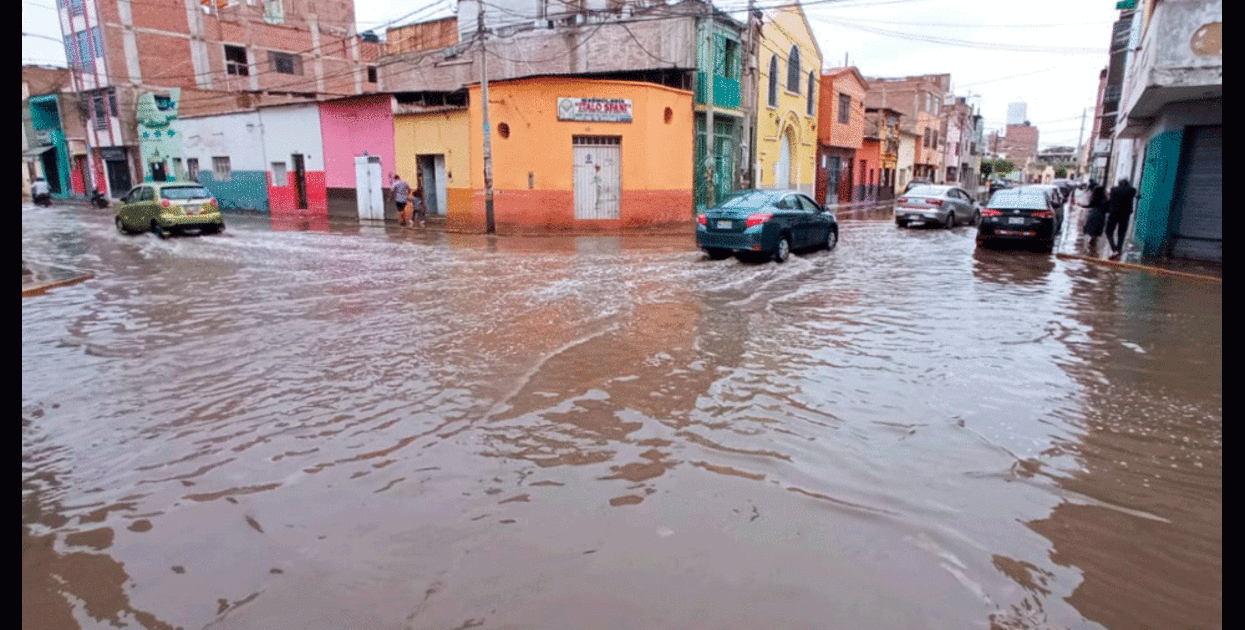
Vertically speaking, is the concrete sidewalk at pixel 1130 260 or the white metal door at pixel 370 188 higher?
the white metal door at pixel 370 188

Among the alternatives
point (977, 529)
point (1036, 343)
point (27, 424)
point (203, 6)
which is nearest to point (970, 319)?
point (1036, 343)

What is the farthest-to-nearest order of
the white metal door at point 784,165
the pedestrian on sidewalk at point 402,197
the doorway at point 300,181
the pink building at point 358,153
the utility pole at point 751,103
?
the white metal door at point 784,165
the doorway at point 300,181
the pink building at point 358,153
the utility pole at point 751,103
the pedestrian on sidewalk at point 402,197

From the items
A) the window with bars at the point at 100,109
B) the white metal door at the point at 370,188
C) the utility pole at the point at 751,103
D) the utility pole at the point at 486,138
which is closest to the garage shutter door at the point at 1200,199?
the utility pole at the point at 751,103

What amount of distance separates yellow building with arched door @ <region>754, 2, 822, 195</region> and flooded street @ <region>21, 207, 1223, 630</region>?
21475mm

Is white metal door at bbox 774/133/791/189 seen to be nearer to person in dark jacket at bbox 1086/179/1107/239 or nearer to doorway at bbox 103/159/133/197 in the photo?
person in dark jacket at bbox 1086/179/1107/239

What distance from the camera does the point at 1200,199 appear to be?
1476cm

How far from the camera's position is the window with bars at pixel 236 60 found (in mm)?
41969

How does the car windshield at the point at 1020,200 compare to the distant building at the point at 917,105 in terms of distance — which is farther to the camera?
the distant building at the point at 917,105

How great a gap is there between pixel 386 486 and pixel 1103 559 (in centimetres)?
415

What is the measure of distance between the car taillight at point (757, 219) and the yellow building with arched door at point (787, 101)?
15.8 metres

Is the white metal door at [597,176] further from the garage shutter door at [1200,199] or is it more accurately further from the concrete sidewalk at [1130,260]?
the garage shutter door at [1200,199]
